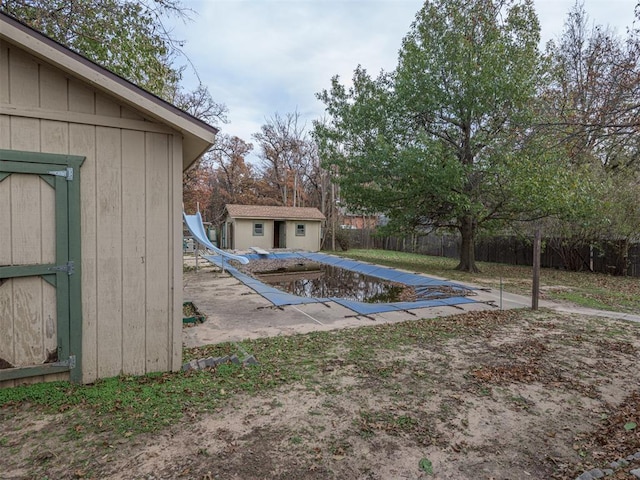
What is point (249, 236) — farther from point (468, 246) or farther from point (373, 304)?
point (373, 304)

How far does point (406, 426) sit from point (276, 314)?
11.7 ft

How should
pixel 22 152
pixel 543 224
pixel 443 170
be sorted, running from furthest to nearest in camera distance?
pixel 543 224, pixel 443 170, pixel 22 152

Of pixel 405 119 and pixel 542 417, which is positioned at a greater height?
pixel 405 119

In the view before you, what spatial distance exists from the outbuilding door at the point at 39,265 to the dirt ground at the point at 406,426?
0.47 meters

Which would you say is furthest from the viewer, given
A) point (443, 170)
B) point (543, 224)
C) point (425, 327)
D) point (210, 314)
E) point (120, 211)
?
point (543, 224)

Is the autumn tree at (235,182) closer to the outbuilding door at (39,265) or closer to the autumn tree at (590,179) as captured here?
the autumn tree at (590,179)

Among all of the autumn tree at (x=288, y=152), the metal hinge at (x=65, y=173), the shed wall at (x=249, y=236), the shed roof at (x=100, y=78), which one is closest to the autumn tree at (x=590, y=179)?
the shed roof at (x=100, y=78)

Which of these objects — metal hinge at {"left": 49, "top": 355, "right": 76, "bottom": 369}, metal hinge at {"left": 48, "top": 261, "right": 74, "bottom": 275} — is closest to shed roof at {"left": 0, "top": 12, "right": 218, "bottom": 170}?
metal hinge at {"left": 48, "top": 261, "right": 74, "bottom": 275}

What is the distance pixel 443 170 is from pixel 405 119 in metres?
2.86

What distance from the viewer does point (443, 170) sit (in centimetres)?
969

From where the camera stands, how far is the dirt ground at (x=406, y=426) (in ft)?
6.75

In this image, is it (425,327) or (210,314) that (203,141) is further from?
(425,327)

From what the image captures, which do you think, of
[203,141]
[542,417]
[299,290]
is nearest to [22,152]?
[203,141]

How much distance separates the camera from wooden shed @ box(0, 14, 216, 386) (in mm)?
2717
